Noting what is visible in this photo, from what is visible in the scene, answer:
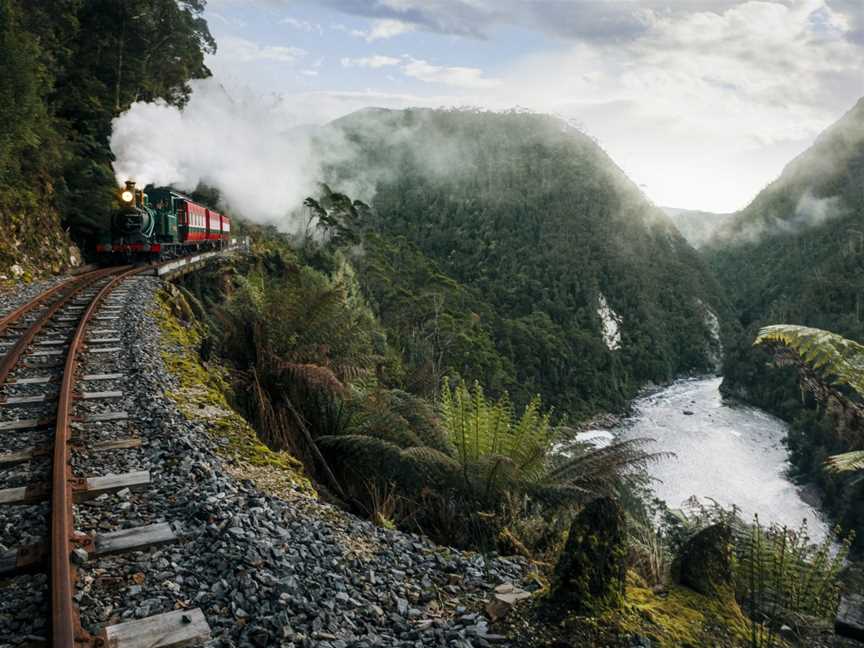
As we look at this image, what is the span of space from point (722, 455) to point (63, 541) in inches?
2251

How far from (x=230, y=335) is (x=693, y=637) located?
595cm

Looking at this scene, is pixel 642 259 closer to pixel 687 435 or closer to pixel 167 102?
pixel 687 435

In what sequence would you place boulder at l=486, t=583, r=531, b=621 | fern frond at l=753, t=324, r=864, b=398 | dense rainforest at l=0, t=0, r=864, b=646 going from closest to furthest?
boulder at l=486, t=583, r=531, b=621 < dense rainforest at l=0, t=0, r=864, b=646 < fern frond at l=753, t=324, r=864, b=398

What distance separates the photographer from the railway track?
7.11 ft

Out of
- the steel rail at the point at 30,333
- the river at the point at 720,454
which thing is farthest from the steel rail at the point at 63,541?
the river at the point at 720,454

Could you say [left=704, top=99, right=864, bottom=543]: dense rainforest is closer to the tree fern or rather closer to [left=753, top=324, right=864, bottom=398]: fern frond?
Result: the tree fern

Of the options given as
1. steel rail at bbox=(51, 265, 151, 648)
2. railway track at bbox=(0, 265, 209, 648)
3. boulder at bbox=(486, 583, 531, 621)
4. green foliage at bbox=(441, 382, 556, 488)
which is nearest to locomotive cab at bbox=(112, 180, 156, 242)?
railway track at bbox=(0, 265, 209, 648)

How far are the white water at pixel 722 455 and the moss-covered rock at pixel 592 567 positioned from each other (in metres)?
35.0

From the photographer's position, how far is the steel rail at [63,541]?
6.76 feet

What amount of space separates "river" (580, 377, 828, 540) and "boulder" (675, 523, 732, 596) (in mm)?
34594

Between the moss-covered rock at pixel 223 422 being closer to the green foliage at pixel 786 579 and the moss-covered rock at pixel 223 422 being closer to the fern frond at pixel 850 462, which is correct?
the green foliage at pixel 786 579

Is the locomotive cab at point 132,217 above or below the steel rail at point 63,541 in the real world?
above

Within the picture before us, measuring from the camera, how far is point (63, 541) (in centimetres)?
257

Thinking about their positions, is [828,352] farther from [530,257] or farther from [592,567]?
[530,257]
